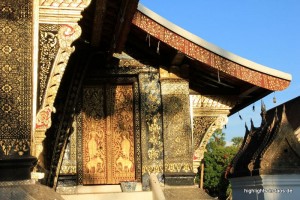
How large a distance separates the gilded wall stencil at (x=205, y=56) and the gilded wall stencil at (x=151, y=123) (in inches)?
40.8

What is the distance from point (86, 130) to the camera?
27.0 feet

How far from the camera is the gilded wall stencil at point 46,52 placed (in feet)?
16.7

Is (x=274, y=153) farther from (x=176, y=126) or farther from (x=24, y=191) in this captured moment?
(x=24, y=191)

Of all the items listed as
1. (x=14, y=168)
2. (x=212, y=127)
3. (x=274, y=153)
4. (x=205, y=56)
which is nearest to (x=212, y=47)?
(x=205, y=56)

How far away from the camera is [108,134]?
823cm

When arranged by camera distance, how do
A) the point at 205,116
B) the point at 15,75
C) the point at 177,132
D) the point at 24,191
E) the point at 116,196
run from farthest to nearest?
the point at 205,116 → the point at 177,132 → the point at 116,196 → the point at 15,75 → the point at 24,191

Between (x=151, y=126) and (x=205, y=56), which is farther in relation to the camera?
(x=151, y=126)

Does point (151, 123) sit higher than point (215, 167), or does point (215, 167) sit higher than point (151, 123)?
point (151, 123)

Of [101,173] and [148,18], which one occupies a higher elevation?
[148,18]

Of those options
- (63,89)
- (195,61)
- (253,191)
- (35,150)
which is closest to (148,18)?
(195,61)

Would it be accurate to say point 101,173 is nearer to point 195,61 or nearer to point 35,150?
point 195,61

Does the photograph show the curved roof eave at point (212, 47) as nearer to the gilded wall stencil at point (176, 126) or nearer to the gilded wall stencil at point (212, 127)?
the gilded wall stencil at point (176, 126)

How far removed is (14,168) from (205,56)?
11.6 ft

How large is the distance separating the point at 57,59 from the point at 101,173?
3.35m
